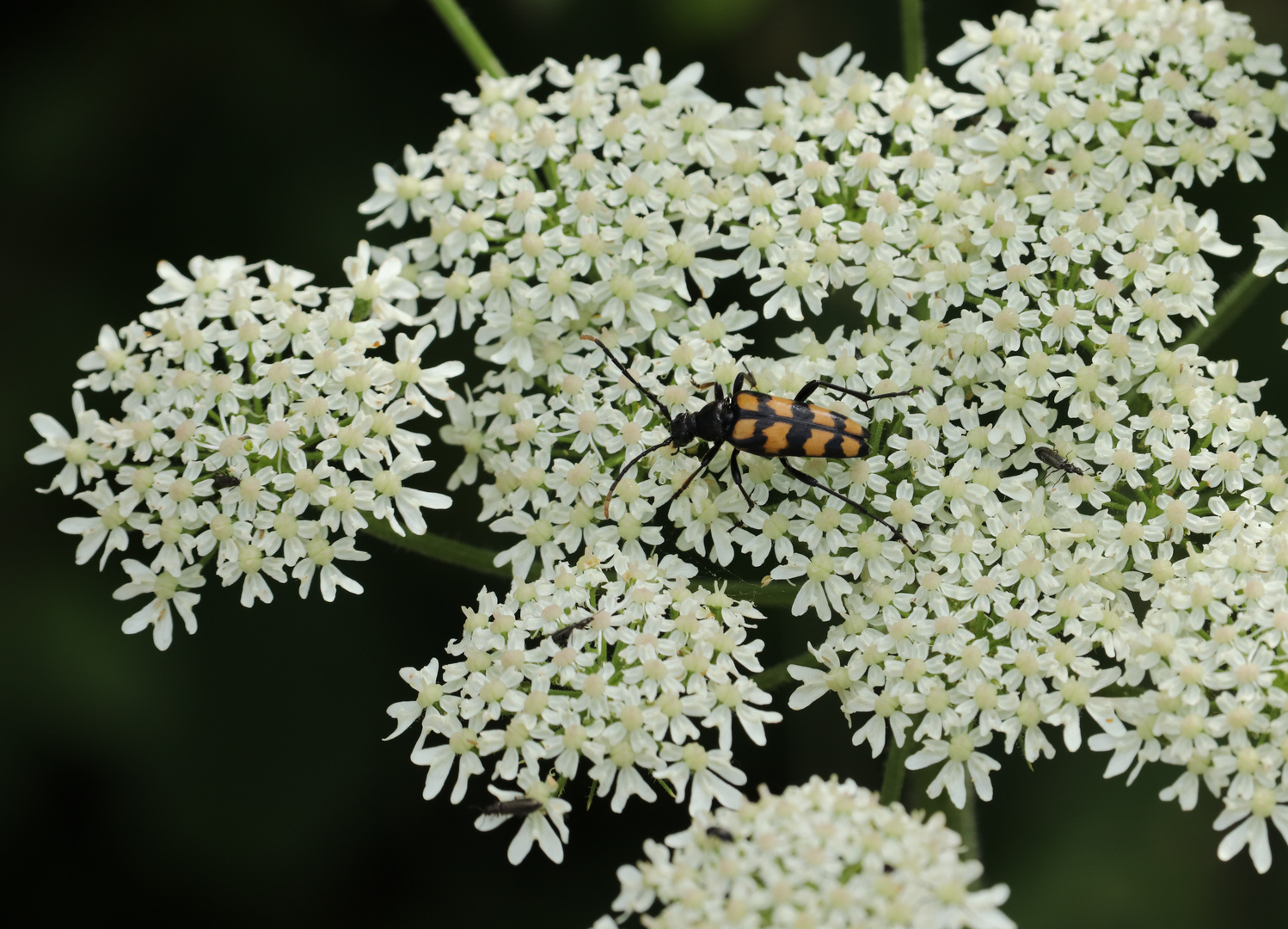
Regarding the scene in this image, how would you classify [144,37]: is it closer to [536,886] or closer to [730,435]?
[730,435]

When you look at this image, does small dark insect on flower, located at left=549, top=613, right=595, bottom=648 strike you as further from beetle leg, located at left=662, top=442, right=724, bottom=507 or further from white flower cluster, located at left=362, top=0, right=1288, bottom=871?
beetle leg, located at left=662, top=442, right=724, bottom=507

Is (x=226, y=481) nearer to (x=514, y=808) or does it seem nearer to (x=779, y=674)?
(x=514, y=808)

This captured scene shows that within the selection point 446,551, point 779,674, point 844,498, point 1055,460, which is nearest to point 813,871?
point 779,674

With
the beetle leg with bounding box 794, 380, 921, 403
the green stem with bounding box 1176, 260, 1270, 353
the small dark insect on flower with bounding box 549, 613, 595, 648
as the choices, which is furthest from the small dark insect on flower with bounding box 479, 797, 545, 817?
the green stem with bounding box 1176, 260, 1270, 353

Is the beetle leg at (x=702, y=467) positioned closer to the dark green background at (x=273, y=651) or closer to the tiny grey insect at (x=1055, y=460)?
the tiny grey insect at (x=1055, y=460)

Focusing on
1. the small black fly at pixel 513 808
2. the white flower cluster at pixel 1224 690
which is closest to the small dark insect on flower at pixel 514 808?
the small black fly at pixel 513 808

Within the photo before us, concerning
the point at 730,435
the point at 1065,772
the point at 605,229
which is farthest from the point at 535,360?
the point at 1065,772

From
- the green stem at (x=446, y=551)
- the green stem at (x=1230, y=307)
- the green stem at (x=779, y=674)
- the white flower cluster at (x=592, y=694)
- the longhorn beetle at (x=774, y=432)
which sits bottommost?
the white flower cluster at (x=592, y=694)
